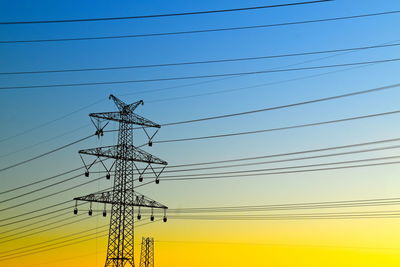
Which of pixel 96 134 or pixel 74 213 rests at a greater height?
pixel 96 134

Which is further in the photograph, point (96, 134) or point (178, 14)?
point (96, 134)

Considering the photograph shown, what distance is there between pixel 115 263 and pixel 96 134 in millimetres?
10547

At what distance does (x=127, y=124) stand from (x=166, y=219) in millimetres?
8961

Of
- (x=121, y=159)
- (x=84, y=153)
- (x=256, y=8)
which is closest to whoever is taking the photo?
(x=256, y=8)

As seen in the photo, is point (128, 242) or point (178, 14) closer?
point (178, 14)

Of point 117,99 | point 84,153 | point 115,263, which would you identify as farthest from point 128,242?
point 117,99

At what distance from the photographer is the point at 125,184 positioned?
4788cm

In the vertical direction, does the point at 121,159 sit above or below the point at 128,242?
above

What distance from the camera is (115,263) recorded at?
45.6 metres

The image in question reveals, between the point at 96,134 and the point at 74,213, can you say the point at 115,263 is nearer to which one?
the point at 74,213

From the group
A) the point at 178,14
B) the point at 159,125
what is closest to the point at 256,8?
the point at 178,14

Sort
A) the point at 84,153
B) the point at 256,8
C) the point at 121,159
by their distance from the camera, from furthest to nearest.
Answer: the point at 121,159 → the point at 84,153 → the point at 256,8

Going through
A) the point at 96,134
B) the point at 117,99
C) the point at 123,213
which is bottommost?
the point at 123,213

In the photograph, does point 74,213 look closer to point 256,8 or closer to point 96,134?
point 96,134
